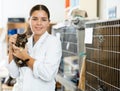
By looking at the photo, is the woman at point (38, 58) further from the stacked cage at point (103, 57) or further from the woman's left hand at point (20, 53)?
the stacked cage at point (103, 57)

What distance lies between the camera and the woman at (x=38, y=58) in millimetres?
1403

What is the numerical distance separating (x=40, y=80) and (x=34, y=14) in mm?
359

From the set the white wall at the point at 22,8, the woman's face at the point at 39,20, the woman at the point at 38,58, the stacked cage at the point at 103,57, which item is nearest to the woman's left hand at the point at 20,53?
the woman at the point at 38,58

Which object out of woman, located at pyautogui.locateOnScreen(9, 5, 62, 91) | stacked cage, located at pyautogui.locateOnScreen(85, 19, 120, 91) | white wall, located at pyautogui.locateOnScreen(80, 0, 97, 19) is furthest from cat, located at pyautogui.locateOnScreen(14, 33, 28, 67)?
white wall, located at pyautogui.locateOnScreen(80, 0, 97, 19)

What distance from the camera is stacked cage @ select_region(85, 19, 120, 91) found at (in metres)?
1.24

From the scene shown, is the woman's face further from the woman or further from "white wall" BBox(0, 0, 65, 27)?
"white wall" BBox(0, 0, 65, 27)

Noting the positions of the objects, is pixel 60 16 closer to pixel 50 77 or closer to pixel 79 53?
pixel 79 53

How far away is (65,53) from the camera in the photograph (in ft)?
7.62

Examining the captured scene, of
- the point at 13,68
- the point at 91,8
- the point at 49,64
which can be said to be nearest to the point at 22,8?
the point at 91,8

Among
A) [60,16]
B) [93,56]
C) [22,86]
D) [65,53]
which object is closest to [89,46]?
[93,56]

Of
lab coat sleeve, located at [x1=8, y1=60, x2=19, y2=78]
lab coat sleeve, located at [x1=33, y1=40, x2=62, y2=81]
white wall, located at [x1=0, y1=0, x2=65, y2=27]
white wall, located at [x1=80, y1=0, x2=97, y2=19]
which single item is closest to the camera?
lab coat sleeve, located at [x1=33, y1=40, x2=62, y2=81]

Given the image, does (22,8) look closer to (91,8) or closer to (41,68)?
(91,8)

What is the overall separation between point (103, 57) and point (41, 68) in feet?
1.07

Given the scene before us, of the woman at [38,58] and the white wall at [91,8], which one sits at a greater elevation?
the white wall at [91,8]
